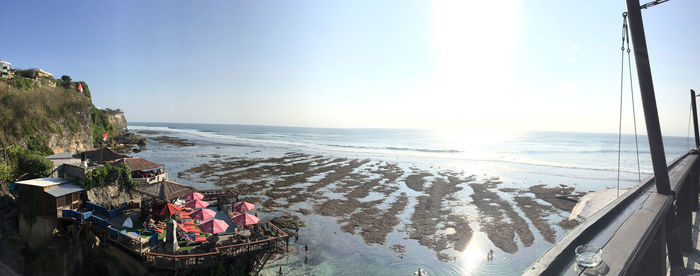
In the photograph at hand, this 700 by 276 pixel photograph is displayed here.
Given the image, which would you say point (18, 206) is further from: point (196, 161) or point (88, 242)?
point (196, 161)

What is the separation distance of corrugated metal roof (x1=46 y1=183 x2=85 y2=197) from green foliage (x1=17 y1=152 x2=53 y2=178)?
534 cm

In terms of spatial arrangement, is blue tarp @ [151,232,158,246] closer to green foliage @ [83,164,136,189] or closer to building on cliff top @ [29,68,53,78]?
green foliage @ [83,164,136,189]

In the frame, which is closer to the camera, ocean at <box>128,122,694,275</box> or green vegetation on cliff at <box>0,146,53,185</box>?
ocean at <box>128,122,694,275</box>

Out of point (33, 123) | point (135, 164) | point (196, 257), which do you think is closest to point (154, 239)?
point (196, 257)

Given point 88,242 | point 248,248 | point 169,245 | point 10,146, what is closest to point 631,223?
point 248,248

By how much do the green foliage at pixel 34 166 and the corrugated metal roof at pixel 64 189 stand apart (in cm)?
534

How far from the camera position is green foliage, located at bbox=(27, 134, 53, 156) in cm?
2723

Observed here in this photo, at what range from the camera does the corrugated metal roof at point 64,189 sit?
1789cm

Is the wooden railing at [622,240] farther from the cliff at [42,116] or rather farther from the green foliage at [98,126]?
the green foliage at [98,126]

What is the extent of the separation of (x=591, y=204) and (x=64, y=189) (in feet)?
151

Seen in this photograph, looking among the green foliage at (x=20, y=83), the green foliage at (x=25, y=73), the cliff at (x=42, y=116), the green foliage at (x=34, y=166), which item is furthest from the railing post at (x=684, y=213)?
the green foliage at (x=25, y=73)

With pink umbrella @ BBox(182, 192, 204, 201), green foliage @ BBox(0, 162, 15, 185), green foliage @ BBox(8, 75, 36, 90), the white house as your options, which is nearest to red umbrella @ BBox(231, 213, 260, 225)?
pink umbrella @ BBox(182, 192, 204, 201)

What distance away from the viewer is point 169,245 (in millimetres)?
15000

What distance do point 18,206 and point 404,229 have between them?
90.6ft
